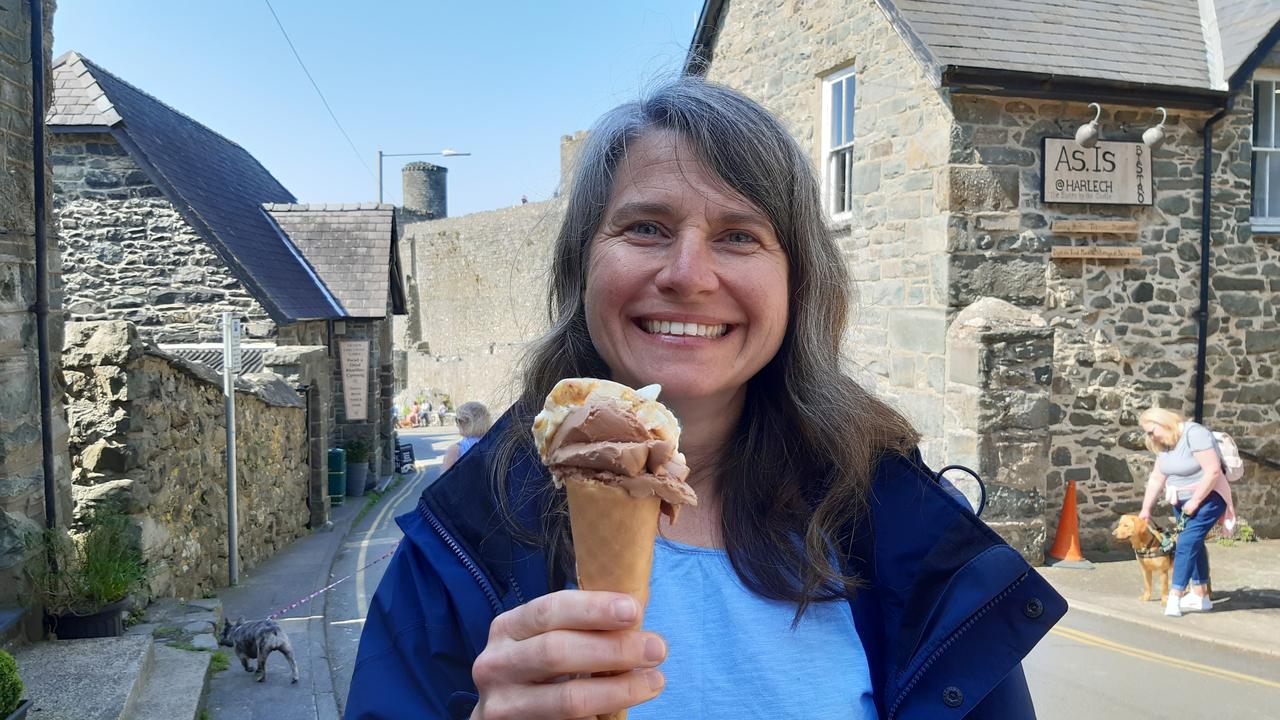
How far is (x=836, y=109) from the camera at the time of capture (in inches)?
431

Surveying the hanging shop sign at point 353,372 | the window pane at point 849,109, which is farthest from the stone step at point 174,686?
the hanging shop sign at point 353,372

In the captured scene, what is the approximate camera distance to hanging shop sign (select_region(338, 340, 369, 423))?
17031mm

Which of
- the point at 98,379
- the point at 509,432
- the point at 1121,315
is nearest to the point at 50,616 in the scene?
the point at 98,379

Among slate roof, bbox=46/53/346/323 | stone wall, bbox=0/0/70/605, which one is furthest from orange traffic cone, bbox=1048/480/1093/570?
slate roof, bbox=46/53/346/323

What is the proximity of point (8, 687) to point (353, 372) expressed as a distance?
14.0 m

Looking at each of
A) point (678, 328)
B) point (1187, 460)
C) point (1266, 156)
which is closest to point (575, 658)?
point (678, 328)

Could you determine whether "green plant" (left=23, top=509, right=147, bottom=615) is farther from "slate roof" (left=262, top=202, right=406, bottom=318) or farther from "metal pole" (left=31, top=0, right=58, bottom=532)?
"slate roof" (left=262, top=202, right=406, bottom=318)

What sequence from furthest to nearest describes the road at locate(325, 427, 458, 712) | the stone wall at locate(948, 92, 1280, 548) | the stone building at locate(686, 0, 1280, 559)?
the stone wall at locate(948, 92, 1280, 548), the stone building at locate(686, 0, 1280, 559), the road at locate(325, 427, 458, 712)

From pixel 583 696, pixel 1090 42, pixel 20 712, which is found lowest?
pixel 20 712

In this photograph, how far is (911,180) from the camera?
30.6 feet

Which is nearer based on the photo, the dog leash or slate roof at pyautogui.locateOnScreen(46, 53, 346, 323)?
the dog leash

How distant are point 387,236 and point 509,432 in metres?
17.5

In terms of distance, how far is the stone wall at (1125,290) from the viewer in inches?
348

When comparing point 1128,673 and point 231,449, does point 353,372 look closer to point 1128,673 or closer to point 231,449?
point 231,449
